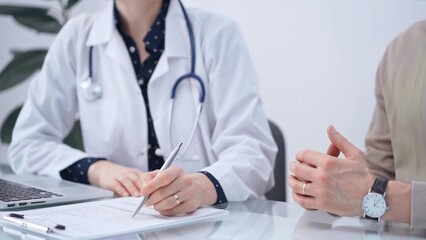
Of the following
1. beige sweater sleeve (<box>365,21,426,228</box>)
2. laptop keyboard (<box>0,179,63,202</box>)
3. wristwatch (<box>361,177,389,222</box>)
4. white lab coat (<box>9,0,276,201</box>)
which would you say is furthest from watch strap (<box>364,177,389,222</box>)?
laptop keyboard (<box>0,179,63,202</box>)

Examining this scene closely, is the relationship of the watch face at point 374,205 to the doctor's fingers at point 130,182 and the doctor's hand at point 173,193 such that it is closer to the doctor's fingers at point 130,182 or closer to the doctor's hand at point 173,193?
the doctor's hand at point 173,193

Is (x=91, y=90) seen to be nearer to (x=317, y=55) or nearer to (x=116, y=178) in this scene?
(x=116, y=178)

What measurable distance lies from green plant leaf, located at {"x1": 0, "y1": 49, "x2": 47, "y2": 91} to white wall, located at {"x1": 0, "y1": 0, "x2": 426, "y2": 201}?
27.9 inches

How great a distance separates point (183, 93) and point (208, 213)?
1.69ft

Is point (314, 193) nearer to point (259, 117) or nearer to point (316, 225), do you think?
point (316, 225)

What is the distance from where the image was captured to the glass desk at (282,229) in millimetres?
870

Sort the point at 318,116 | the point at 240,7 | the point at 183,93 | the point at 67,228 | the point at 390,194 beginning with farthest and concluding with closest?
the point at 240,7, the point at 318,116, the point at 183,93, the point at 390,194, the point at 67,228

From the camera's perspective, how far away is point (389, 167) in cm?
130

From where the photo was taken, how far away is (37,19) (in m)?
2.31

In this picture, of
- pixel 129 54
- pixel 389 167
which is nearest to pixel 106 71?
pixel 129 54

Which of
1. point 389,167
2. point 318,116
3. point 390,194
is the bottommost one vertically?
point 318,116

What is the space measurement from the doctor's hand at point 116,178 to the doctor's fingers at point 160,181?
14 cm

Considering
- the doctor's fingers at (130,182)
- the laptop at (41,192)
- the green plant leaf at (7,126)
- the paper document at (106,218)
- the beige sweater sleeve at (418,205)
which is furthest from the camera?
the green plant leaf at (7,126)

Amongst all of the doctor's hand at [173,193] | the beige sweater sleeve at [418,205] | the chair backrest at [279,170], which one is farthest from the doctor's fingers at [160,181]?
the chair backrest at [279,170]
